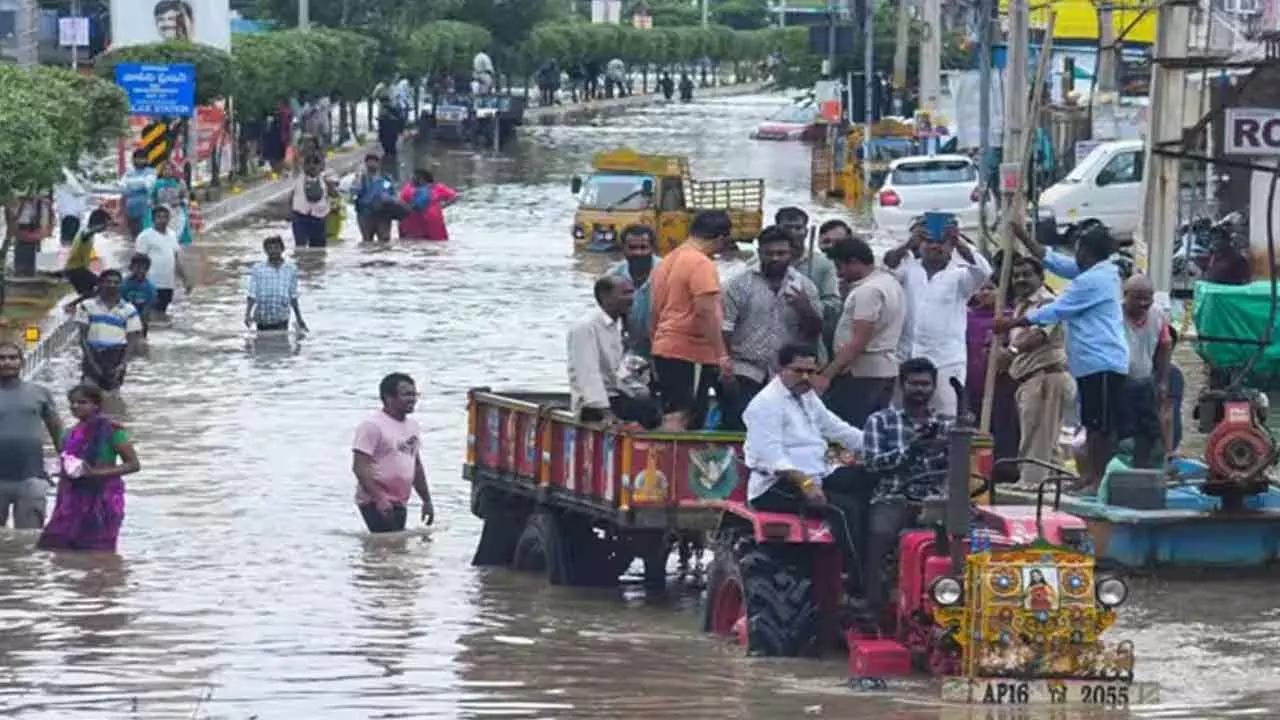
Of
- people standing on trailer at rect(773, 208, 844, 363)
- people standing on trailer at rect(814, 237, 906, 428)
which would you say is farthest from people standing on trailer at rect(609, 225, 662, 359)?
people standing on trailer at rect(814, 237, 906, 428)

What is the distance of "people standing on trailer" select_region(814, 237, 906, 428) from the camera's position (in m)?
16.2

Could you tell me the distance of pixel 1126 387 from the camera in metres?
18.1

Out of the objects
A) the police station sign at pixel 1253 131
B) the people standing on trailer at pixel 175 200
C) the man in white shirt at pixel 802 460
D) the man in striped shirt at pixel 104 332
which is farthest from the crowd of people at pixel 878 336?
the people standing on trailer at pixel 175 200

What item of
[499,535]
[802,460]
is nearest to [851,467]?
[802,460]

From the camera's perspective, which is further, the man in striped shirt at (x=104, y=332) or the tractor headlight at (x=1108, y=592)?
the man in striped shirt at (x=104, y=332)

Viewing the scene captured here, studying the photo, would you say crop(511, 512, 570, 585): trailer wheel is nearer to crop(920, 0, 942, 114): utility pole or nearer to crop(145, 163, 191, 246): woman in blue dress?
crop(145, 163, 191, 246): woman in blue dress

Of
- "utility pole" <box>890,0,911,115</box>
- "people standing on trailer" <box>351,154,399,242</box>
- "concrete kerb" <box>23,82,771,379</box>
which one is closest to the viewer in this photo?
"concrete kerb" <box>23,82,771,379</box>

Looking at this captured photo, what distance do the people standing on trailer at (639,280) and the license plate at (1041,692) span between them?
4330 mm

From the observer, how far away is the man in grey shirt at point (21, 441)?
59.4ft

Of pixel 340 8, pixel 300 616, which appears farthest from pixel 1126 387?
pixel 340 8

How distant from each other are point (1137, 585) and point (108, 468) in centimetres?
545

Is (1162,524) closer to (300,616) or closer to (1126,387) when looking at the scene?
(1126,387)

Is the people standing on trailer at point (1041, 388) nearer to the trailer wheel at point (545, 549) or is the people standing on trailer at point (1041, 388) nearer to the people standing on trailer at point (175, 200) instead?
the trailer wheel at point (545, 549)

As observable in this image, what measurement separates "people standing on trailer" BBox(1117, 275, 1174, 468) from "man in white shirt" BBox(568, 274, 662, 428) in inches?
133
